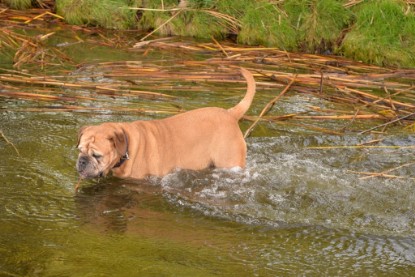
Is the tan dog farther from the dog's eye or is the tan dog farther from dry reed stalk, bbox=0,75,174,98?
dry reed stalk, bbox=0,75,174,98

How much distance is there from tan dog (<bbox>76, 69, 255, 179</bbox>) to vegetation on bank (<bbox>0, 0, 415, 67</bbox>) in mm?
4677

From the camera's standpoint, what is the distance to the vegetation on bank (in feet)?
37.7

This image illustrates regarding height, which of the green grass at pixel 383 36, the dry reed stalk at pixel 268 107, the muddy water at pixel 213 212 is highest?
the green grass at pixel 383 36

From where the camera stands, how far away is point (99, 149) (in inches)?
255

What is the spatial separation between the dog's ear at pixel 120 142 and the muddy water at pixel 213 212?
37cm

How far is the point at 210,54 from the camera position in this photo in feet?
36.9

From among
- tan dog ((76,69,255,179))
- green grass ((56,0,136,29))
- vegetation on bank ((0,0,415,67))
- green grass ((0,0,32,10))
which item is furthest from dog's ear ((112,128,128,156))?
green grass ((0,0,32,10))

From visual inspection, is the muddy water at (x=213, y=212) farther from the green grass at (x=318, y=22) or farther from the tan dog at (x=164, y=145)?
the green grass at (x=318, y=22)

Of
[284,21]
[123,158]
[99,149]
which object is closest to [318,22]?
[284,21]

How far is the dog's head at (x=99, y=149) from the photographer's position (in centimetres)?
648

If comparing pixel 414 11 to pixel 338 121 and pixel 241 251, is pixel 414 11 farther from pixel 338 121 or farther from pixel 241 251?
pixel 241 251

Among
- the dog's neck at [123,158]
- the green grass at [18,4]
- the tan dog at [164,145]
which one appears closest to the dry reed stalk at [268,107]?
the tan dog at [164,145]

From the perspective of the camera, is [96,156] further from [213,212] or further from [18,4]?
[18,4]

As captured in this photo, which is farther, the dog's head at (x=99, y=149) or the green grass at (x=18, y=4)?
the green grass at (x=18, y=4)
